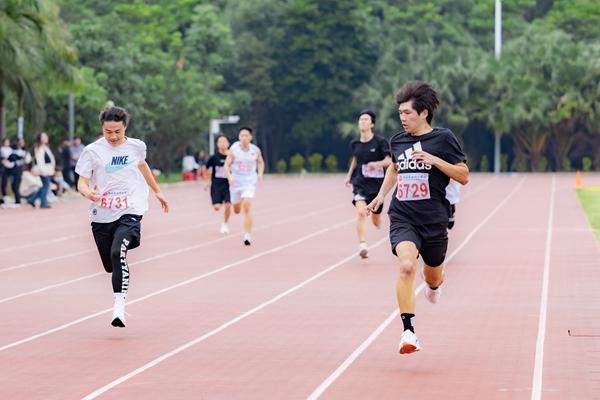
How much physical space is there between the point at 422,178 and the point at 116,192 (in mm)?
2907

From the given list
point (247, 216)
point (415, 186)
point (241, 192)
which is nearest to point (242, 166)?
point (241, 192)

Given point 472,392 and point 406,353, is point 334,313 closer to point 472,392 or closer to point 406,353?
point 406,353

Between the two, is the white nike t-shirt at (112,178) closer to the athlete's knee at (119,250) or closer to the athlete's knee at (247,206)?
the athlete's knee at (119,250)

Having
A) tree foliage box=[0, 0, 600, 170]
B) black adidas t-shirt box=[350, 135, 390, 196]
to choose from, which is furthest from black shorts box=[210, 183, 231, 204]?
tree foliage box=[0, 0, 600, 170]

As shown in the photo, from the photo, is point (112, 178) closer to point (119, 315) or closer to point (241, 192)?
point (119, 315)

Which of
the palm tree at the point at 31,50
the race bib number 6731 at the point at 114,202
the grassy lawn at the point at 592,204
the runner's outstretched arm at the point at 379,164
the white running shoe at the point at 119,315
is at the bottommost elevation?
the grassy lawn at the point at 592,204

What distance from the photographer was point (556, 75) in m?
72.1

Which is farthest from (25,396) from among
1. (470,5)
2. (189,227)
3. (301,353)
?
(470,5)

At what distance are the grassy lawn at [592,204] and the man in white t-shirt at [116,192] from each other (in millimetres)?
12506

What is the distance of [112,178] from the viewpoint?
460 inches

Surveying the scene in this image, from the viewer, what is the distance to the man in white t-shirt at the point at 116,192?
11555 millimetres

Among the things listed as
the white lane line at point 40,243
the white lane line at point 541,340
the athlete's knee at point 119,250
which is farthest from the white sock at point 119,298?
the white lane line at point 40,243

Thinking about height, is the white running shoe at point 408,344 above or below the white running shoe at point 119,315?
above

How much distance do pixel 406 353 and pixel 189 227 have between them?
56.3ft
